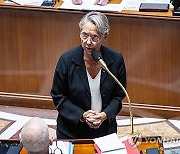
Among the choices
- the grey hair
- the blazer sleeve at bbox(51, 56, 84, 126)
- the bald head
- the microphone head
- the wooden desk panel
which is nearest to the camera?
the bald head

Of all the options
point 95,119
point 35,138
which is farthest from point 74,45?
point 35,138

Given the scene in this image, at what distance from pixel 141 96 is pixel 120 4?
2.77ft

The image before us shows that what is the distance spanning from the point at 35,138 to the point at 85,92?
31.6 inches

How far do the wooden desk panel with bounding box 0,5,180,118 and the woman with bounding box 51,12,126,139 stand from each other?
1.41 metres

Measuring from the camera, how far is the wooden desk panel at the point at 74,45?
4898 mm

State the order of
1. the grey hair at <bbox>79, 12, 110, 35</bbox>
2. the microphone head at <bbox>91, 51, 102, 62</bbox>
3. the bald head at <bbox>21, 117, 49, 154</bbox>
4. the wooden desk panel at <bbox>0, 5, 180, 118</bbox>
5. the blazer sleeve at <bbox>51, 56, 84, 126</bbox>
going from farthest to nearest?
the wooden desk panel at <bbox>0, 5, 180, 118</bbox>, the blazer sleeve at <bbox>51, 56, 84, 126</bbox>, the grey hair at <bbox>79, 12, 110, 35</bbox>, the microphone head at <bbox>91, 51, 102, 62</bbox>, the bald head at <bbox>21, 117, 49, 154</bbox>

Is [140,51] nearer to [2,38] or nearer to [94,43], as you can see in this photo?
[2,38]

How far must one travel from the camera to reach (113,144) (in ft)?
10.6

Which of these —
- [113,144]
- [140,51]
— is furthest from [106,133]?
[140,51]

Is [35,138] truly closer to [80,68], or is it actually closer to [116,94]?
[80,68]

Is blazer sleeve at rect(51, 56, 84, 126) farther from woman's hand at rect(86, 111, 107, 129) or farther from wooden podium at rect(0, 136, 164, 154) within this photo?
wooden podium at rect(0, 136, 164, 154)

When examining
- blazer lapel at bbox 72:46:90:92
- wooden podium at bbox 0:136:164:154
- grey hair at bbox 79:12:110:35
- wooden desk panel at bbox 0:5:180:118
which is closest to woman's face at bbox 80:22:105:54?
grey hair at bbox 79:12:110:35

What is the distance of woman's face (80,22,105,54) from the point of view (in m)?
3.33

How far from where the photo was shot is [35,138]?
9.00 ft
